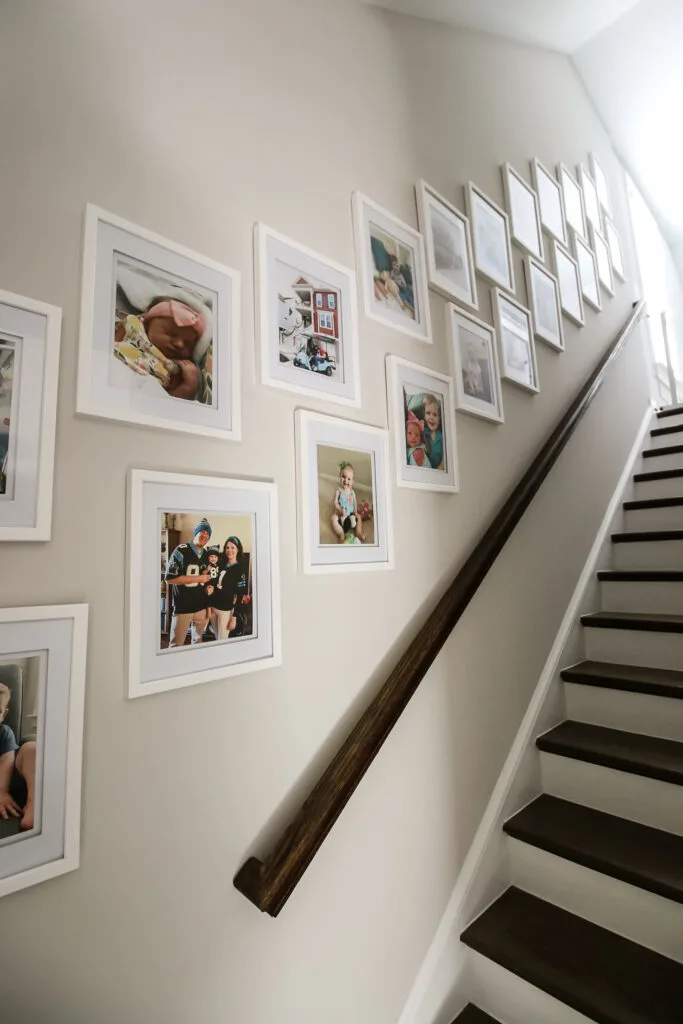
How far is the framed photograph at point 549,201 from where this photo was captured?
227 centimetres

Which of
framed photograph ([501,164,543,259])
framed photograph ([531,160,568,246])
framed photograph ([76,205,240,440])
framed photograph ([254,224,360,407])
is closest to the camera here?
framed photograph ([76,205,240,440])

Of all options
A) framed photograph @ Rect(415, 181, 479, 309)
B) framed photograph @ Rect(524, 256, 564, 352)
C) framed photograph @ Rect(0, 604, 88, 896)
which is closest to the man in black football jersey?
framed photograph @ Rect(0, 604, 88, 896)

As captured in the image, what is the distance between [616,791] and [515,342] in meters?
1.47

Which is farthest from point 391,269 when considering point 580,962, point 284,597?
point 580,962

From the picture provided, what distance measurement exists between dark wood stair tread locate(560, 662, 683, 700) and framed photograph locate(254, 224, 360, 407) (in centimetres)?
129

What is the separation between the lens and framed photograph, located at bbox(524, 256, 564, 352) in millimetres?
2035

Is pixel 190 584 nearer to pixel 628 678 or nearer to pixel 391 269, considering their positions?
pixel 391 269

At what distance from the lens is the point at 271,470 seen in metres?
1.00

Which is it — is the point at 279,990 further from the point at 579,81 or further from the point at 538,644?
the point at 579,81

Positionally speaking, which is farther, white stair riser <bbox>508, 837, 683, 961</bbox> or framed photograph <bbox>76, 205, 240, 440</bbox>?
white stair riser <bbox>508, 837, 683, 961</bbox>

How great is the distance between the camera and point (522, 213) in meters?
2.09

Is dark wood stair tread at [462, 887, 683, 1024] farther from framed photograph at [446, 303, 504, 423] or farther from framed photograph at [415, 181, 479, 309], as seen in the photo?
framed photograph at [415, 181, 479, 309]

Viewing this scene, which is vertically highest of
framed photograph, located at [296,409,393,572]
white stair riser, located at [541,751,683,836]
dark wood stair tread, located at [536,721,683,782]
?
framed photograph, located at [296,409,393,572]

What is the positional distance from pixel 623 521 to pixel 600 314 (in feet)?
3.74
